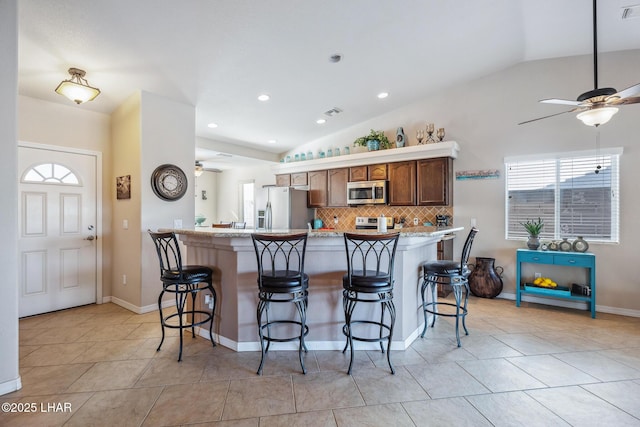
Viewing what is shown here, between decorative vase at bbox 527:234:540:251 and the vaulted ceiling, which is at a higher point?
the vaulted ceiling

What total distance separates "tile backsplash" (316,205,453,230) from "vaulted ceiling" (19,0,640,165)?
194 cm

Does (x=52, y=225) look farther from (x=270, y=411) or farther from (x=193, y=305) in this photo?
(x=270, y=411)

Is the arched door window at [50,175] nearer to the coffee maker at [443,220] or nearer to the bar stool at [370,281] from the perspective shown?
the bar stool at [370,281]

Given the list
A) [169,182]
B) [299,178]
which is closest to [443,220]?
[299,178]

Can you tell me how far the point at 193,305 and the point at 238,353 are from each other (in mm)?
729

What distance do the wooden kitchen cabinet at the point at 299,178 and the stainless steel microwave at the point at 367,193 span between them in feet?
3.71

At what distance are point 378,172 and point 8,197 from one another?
181 inches

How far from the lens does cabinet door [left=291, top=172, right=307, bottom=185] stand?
6.36 m

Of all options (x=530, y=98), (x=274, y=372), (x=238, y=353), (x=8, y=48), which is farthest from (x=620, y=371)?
Result: (x=8, y=48)

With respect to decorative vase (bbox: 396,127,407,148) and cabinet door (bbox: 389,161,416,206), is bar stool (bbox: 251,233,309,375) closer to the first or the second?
cabinet door (bbox: 389,161,416,206)

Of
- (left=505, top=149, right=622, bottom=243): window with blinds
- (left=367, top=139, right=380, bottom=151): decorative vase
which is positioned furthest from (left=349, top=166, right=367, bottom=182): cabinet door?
(left=505, top=149, right=622, bottom=243): window with blinds

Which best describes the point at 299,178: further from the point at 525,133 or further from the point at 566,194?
the point at 566,194

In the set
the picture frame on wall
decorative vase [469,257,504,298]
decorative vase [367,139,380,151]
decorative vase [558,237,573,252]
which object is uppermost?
decorative vase [367,139,380,151]

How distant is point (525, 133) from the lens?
4.39m
